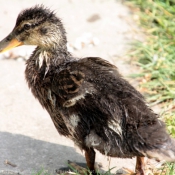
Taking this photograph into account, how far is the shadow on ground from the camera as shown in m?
4.82

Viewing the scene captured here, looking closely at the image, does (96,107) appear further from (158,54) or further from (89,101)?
(158,54)

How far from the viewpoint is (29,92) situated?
6.04 metres

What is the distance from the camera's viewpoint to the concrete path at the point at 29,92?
5.00m

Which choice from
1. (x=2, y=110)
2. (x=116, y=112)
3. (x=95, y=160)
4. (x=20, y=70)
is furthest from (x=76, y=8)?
(x=116, y=112)

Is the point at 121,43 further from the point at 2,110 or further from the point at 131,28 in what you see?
the point at 2,110

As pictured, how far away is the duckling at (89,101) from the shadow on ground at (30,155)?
1.25 ft

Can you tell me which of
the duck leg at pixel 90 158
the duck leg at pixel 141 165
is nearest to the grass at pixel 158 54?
the duck leg at pixel 141 165

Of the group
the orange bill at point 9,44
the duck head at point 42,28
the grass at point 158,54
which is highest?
the duck head at point 42,28

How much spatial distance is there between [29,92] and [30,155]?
3.82 feet

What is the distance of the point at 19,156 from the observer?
16.4 ft

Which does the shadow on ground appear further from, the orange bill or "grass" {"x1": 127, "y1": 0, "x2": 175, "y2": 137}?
"grass" {"x1": 127, "y1": 0, "x2": 175, "y2": 137}

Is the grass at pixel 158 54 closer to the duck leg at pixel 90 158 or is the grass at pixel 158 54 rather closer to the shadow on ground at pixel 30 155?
the duck leg at pixel 90 158

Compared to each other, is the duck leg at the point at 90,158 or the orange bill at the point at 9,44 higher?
the orange bill at the point at 9,44

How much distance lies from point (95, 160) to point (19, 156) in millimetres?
682
